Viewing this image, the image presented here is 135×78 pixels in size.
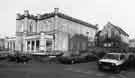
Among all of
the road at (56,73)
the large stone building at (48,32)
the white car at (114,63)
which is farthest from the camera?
the large stone building at (48,32)

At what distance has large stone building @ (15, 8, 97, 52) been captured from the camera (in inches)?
1011

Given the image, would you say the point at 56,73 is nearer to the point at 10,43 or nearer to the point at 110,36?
the point at 110,36

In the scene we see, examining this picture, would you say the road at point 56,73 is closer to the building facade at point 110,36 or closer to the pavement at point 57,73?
the pavement at point 57,73

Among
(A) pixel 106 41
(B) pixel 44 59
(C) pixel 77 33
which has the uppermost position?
(C) pixel 77 33

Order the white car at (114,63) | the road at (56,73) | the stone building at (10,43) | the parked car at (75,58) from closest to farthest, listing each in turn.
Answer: the road at (56,73)
the white car at (114,63)
the parked car at (75,58)
the stone building at (10,43)

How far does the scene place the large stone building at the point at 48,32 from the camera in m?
25.7

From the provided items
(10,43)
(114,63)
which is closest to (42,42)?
(10,43)

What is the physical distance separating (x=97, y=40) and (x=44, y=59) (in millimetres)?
18526

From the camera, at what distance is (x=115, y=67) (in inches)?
412

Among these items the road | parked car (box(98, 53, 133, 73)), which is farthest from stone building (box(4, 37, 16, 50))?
parked car (box(98, 53, 133, 73))

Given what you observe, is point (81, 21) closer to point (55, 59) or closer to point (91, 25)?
point (91, 25)

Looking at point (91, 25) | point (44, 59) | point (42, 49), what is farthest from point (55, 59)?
point (91, 25)

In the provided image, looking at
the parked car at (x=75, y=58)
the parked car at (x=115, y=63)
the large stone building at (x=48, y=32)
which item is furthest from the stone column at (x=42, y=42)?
the parked car at (x=115, y=63)

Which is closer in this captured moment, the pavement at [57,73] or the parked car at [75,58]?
the pavement at [57,73]
